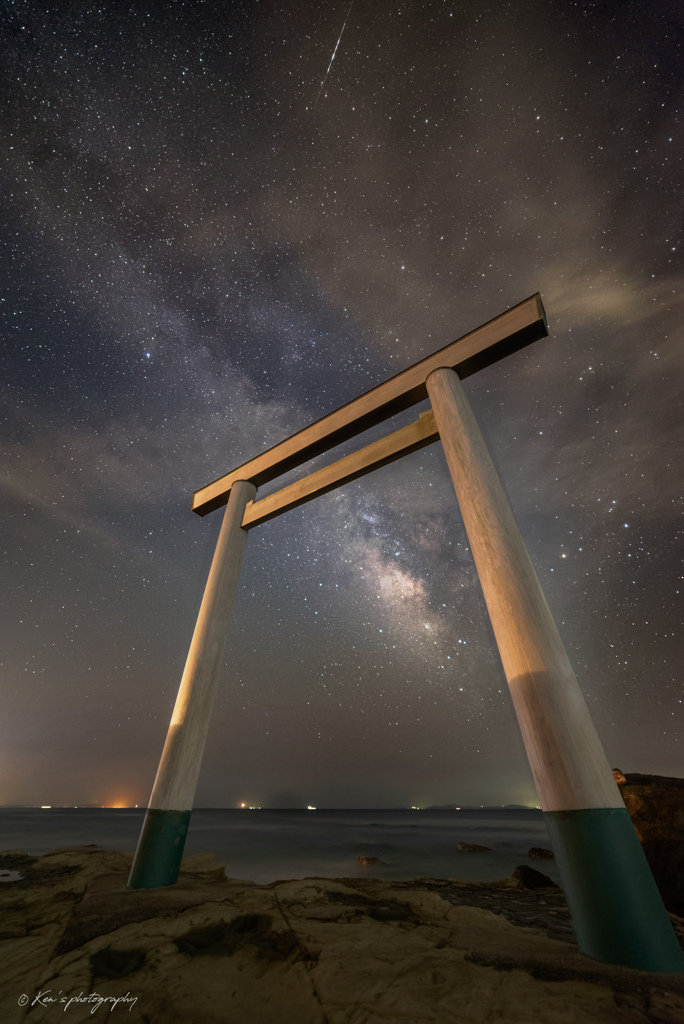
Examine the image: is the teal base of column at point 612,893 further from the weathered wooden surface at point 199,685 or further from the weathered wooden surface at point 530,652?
the weathered wooden surface at point 199,685

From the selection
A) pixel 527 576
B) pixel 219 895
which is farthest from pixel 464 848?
pixel 527 576

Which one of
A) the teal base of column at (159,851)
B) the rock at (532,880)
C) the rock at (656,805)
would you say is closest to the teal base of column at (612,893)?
the teal base of column at (159,851)

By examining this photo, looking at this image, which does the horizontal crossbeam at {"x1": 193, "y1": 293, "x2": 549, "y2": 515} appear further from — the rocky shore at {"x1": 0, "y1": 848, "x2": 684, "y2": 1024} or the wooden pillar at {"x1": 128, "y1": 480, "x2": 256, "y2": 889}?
the rocky shore at {"x1": 0, "y1": 848, "x2": 684, "y2": 1024}

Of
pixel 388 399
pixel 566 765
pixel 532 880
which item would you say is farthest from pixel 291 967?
pixel 532 880

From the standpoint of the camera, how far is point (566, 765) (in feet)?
7.58

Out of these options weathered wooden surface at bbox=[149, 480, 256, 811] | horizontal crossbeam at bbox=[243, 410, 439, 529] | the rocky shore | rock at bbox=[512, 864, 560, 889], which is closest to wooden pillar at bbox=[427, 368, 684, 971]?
the rocky shore

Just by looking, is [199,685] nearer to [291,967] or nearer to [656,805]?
[291,967]

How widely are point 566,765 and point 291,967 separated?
1.80 m

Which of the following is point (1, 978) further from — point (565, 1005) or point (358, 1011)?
point (565, 1005)

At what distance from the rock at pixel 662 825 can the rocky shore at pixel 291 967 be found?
125 inches

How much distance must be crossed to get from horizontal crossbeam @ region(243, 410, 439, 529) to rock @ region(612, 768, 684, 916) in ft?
15.2

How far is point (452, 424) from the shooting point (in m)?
3.80

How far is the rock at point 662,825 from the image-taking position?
4.95 metres

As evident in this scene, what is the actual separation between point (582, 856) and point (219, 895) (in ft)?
9.00
